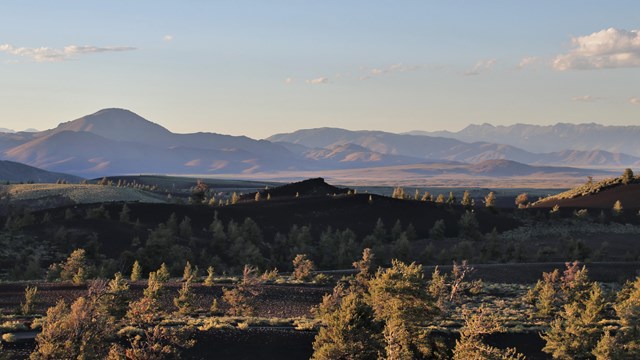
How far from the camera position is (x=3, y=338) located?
27.1 m

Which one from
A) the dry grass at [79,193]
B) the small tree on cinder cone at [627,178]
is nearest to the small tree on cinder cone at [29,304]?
the dry grass at [79,193]

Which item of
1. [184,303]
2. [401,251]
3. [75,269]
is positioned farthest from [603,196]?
[184,303]

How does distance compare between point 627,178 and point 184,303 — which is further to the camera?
point 627,178

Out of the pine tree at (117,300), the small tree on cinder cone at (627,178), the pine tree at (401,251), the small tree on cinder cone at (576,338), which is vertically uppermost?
the small tree on cinder cone at (627,178)

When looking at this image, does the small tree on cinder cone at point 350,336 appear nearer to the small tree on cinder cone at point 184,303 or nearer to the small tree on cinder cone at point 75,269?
the small tree on cinder cone at point 184,303

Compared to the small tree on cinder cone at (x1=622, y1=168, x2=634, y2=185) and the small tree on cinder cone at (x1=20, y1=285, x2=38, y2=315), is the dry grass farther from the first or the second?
the small tree on cinder cone at (x1=20, y1=285, x2=38, y2=315)

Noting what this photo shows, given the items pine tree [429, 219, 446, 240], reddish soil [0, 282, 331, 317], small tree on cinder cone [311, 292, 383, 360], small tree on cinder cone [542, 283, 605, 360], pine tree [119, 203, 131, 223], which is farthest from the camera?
pine tree [429, 219, 446, 240]

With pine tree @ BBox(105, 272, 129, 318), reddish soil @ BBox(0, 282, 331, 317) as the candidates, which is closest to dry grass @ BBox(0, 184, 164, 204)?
A: reddish soil @ BBox(0, 282, 331, 317)

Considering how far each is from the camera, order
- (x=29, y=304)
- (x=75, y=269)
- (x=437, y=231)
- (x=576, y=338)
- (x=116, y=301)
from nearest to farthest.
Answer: (x=576, y=338) < (x=116, y=301) < (x=29, y=304) < (x=75, y=269) < (x=437, y=231)

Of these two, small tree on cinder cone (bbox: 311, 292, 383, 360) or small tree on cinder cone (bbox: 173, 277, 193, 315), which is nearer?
small tree on cinder cone (bbox: 311, 292, 383, 360)

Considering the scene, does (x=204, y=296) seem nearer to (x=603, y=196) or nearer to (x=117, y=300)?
(x=117, y=300)

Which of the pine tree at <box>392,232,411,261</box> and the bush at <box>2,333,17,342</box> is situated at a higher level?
the bush at <box>2,333,17,342</box>

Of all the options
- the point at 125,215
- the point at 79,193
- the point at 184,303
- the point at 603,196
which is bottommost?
the point at 184,303

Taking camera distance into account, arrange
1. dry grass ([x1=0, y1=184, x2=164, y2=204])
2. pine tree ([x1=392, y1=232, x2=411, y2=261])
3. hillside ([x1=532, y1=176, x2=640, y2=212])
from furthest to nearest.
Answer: dry grass ([x1=0, y1=184, x2=164, y2=204])
hillside ([x1=532, y1=176, x2=640, y2=212])
pine tree ([x1=392, y1=232, x2=411, y2=261])
